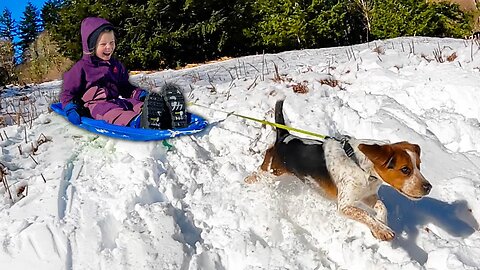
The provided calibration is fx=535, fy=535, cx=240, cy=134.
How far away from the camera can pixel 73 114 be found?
5246 millimetres

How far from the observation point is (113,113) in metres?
5.41

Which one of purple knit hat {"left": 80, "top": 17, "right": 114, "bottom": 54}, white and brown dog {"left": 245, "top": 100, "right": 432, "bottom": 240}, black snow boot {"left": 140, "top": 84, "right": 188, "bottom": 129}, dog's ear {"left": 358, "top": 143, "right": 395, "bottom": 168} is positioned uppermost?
purple knit hat {"left": 80, "top": 17, "right": 114, "bottom": 54}

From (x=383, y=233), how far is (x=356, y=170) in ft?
1.66

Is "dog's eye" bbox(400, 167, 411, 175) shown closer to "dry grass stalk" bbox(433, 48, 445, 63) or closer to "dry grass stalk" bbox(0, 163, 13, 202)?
"dry grass stalk" bbox(0, 163, 13, 202)

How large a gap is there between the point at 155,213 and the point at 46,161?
4.68ft

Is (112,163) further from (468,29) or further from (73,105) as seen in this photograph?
(468,29)

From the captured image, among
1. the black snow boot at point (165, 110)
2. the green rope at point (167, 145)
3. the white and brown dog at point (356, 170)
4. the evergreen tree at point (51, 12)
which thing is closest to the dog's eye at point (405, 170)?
the white and brown dog at point (356, 170)

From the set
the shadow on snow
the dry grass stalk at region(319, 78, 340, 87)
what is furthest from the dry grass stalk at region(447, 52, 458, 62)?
the shadow on snow

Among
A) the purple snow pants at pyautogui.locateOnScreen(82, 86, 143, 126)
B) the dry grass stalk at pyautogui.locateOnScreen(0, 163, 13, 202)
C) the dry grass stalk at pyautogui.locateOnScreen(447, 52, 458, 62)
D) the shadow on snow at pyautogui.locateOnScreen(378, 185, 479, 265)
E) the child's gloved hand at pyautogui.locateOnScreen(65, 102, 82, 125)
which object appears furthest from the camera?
the dry grass stalk at pyautogui.locateOnScreen(447, 52, 458, 62)

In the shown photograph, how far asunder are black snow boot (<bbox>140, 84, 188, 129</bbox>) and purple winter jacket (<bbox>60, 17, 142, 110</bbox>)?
0.57m

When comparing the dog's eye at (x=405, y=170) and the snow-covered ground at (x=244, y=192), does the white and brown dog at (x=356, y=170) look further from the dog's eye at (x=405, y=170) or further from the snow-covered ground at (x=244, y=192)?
the snow-covered ground at (x=244, y=192)

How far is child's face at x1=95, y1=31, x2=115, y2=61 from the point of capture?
5707 millimetres

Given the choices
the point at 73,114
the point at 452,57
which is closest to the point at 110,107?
the point at 73,114

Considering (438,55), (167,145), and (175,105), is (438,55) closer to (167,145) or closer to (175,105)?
(175,105)
